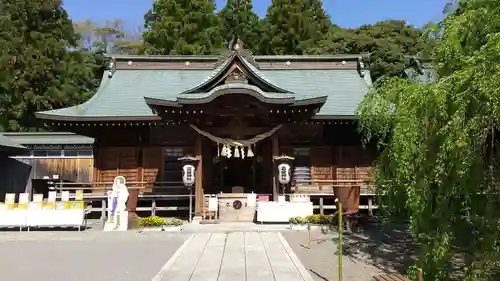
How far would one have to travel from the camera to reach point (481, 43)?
6.09m

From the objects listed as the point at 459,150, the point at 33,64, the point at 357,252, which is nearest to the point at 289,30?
the point at 33,64

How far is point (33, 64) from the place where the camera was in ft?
108

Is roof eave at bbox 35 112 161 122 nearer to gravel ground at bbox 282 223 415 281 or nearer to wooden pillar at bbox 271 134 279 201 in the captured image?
wooden pillar at bbox 271 134 279 201

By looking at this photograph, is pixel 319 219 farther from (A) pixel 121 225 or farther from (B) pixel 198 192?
(A) pixel 121 225

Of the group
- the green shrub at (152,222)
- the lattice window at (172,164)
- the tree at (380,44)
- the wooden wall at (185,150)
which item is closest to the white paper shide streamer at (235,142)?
the wooden wall at (185,150)

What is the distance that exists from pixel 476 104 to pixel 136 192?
1167 cm

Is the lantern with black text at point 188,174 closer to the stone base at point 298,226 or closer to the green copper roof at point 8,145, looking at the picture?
the stone base at point 298,226

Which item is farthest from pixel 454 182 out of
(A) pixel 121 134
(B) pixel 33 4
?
(B) pixel 33 4

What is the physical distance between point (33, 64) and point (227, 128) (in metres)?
22.6

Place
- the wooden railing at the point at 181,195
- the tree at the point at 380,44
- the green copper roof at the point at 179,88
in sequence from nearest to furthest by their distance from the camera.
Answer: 1. the wooden railing at the point at 181,195
2. the green copper roof at the point at 179,88
3. the tree at the point at 380,44

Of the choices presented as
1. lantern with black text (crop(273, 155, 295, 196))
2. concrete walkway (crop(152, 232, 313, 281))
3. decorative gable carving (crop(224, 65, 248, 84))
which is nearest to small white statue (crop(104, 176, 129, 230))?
concrete walkway (crop(152, 232, 313, 281))

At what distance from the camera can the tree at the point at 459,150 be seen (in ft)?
16.9

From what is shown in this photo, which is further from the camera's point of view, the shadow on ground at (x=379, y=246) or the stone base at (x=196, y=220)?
the stone base at (x=196, y=220)

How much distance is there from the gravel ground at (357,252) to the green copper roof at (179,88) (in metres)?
5.64
